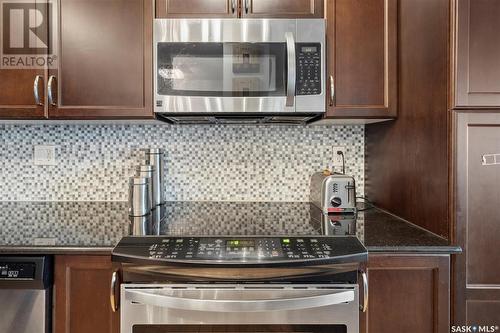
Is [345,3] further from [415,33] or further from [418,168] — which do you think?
[418,168]

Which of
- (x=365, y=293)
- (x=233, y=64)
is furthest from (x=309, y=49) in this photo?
(x=365, y=293)

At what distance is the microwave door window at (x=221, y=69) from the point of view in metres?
1.48

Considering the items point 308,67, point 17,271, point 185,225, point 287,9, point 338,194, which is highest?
point 287,9

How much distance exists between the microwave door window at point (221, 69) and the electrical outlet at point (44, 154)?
0.83 m

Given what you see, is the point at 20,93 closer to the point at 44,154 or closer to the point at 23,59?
the point at 23,59

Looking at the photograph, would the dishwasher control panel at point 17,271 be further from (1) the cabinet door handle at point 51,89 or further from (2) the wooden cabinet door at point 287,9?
(2) the wooden cabinet door at point 287,9

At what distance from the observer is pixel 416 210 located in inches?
55.4

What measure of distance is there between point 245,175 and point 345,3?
96 cm

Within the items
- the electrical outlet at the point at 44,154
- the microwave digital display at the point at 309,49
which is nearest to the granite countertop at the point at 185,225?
the electrical outlet at the point at 44,154

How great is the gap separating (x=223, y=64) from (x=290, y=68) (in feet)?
0.93

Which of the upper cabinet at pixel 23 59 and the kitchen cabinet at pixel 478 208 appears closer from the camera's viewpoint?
the kitchen cabinet at pixel 478 208

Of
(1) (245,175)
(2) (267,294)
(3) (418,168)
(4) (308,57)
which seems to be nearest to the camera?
(2) (267,294)

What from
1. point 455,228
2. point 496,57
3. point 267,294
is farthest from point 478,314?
point 496,57

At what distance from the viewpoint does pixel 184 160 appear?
191 cm
